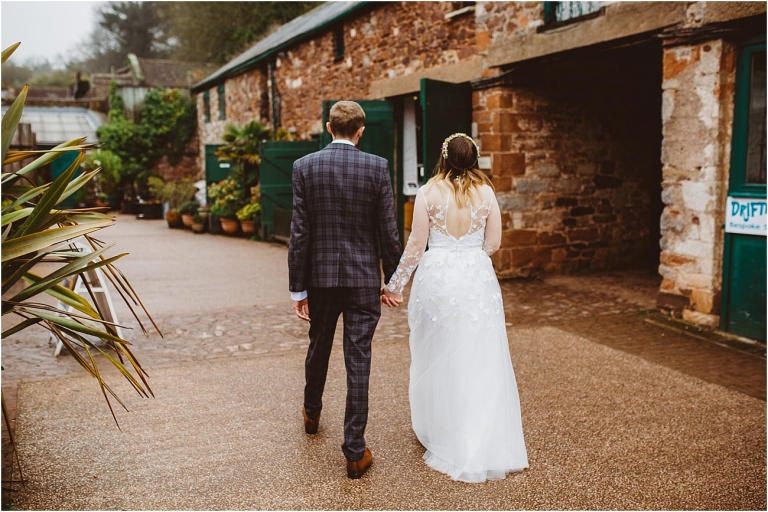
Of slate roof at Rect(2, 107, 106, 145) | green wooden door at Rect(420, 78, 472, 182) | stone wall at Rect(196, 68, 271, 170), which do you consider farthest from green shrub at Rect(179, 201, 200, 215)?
slate roof at Rect(2, 107, 106, 145)

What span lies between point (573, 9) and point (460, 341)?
220 inches

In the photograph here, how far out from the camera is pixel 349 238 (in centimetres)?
349

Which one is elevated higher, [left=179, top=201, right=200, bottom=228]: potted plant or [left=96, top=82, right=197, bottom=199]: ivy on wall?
[left=96, top=82, right=197, bottom=199]: ivy on wall

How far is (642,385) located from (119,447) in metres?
3.52

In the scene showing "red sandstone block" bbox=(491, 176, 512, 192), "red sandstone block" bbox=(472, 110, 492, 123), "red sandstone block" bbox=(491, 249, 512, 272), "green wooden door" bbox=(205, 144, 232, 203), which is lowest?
"red sandstone block" bbox=(491, 249, 512, 272)

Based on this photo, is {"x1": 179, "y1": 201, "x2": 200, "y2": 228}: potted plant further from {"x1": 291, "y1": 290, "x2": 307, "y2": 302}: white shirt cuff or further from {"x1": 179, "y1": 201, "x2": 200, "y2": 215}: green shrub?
{"x1": 291, "y1": 290, "x2": 307, "y2": 302}: white shirt cuff

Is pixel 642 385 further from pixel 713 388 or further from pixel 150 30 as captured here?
pixel 150 30

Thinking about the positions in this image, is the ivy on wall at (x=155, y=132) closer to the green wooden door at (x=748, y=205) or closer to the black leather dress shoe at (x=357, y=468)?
the green wooden door at (x=748, y=205)

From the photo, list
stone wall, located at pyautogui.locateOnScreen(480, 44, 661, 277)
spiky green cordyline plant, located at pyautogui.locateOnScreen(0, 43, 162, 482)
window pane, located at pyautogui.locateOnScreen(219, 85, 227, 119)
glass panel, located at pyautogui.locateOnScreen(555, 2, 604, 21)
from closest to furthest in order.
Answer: spiky green cordyline plant, located at pyautogui.locateOnScreen(0, 43, 162, 482), glass panel, located at pyautogui.locateOnScreen(555, 2, 604, 21), stone wall, located at pyautogui.locateOnScreen(480, 44, 661, 277), window pane, located at pyautogui.locateOnScreen(219, 85, 227, 119)

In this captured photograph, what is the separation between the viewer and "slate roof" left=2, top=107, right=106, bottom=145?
94.7 feet

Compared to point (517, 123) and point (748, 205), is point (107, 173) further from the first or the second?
point (748, 205)

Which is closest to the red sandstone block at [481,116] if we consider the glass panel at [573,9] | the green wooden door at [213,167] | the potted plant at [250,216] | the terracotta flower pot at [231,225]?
the glass panel at [573,9]

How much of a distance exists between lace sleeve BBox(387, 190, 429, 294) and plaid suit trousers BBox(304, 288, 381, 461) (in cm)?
16

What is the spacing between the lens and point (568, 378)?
504 centimetres
